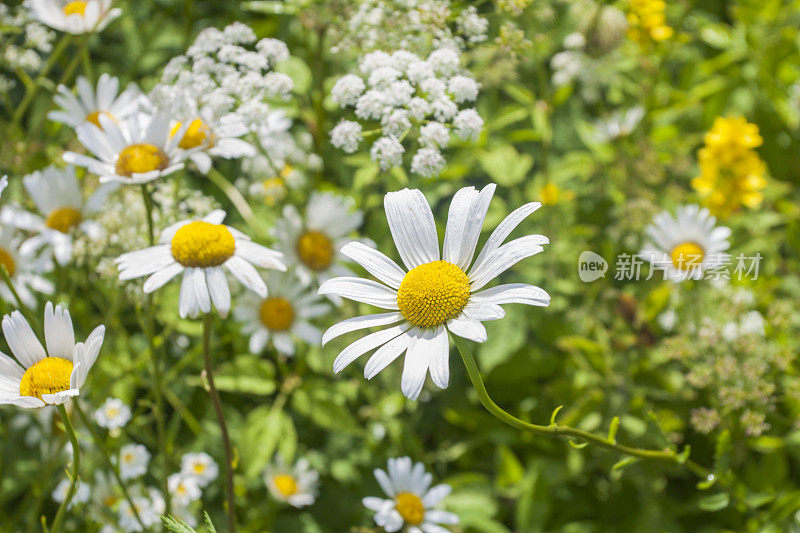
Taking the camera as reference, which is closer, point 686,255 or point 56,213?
point 56,213

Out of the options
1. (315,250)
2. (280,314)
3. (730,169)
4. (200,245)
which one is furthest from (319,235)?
(730,169)

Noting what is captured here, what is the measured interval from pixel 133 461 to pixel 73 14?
1126 millimetres

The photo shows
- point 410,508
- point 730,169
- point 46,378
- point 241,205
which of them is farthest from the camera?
point 730,169

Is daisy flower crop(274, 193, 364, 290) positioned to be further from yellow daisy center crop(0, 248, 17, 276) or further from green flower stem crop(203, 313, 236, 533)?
yellow daisy center crop(0, 248, 17, 276)

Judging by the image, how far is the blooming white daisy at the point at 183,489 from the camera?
5.31 feet

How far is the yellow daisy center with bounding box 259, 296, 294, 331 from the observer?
6.02ft

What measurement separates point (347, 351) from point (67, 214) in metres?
1.00

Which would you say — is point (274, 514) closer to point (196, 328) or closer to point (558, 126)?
point (196, 328)

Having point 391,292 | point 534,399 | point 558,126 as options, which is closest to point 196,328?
point 391,292

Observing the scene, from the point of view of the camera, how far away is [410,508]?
1502mm

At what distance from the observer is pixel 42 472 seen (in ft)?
5.54

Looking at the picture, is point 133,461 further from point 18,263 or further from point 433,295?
point 433,295

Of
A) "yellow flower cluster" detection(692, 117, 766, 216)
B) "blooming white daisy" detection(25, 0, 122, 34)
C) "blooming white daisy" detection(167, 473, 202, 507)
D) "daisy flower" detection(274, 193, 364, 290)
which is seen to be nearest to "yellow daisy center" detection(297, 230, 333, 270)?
"daisy flower" detection(274, 193, 364, 290)

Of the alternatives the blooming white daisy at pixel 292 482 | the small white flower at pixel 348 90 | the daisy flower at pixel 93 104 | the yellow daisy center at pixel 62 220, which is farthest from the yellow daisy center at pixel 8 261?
the small white flower at pixel 348 90
